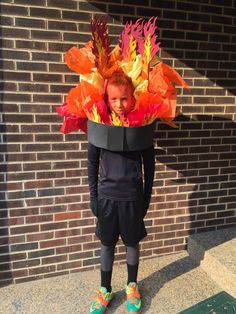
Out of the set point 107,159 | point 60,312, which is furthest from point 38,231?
point 107,159

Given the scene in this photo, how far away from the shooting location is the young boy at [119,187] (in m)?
2.44

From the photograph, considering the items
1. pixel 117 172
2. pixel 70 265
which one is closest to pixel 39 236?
pixel 70 265

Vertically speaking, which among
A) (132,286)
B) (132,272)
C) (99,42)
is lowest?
(132,286)

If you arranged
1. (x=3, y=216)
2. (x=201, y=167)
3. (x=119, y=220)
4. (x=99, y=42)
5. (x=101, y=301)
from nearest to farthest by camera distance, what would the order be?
(x=99, y=42) → (x=119, y=220) → (x=101, y=301) → (x=3, y=216) → (x=201, y=167)

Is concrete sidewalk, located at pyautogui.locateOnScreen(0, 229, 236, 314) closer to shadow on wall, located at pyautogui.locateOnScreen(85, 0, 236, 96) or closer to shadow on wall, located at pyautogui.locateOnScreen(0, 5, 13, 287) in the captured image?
shadow on wall, located at pyautogui.locateOnScreen(0, 5, 13, 287)

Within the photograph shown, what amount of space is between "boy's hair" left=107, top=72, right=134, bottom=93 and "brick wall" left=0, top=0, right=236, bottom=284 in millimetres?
668

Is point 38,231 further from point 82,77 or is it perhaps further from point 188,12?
point 188,12

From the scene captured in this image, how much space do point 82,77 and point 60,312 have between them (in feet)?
5.98

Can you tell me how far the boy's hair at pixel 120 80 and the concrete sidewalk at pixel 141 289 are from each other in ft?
5.72

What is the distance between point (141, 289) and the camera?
3078mm

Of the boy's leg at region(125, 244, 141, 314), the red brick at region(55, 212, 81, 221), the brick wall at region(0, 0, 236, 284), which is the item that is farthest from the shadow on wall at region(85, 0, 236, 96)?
the boy's leg at region(125, 244, 141, 314)

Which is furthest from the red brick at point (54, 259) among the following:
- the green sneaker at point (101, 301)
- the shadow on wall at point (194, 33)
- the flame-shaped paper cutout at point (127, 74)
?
the shadow on wall at point (194, 33)

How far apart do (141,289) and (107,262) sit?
1.62 ft

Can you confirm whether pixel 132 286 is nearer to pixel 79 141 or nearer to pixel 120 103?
pixel 79 141
